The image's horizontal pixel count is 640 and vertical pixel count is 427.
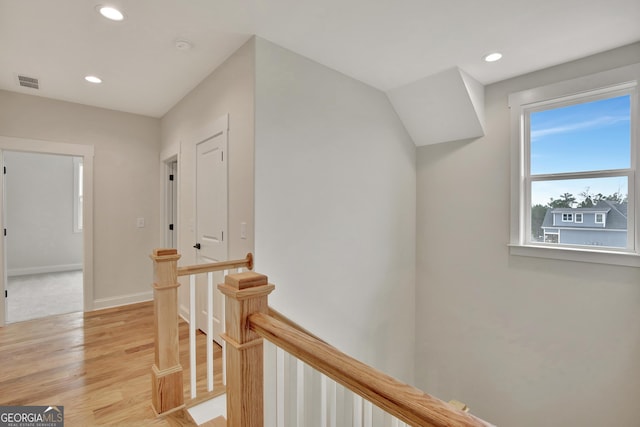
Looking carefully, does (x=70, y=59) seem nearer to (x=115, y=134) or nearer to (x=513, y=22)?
(x=115, y=134)

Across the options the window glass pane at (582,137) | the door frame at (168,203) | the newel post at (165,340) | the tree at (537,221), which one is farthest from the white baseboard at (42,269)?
the window glass pane at (582,137)

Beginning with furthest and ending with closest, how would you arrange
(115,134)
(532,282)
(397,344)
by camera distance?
(115,134), (397,344), (532,282)

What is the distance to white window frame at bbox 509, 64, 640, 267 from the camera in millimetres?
2336

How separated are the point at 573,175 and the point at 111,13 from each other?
12.4ft

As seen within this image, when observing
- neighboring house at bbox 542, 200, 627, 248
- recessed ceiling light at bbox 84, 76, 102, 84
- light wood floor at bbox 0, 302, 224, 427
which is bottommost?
light wood floor at bbox 0, 302, 224, 427

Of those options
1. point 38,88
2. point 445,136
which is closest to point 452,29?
point 445,136

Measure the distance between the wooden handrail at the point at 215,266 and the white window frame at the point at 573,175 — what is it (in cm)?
246

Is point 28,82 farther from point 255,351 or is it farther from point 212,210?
point 255,351

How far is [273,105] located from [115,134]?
8.96 ft

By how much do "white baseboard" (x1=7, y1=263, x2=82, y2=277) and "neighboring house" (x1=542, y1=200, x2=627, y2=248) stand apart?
7.72 metres

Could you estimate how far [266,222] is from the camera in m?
2.28

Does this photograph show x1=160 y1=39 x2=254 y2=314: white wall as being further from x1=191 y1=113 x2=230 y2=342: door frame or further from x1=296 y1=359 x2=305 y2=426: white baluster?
x1=296 y1=359 x2=305 y2=426: white baluster

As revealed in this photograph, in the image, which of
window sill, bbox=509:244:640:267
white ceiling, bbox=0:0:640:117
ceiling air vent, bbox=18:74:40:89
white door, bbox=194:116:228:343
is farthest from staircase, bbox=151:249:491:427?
ceiling air vent, bbox=18:74:40:89

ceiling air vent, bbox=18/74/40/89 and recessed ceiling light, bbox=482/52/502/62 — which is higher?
recessed ceiling light, bbox=482/52/502/62
